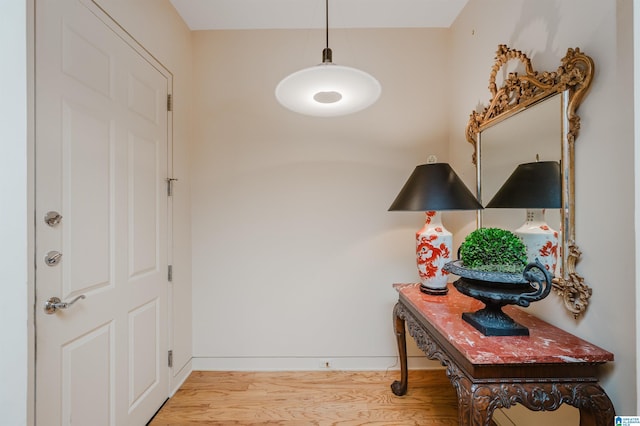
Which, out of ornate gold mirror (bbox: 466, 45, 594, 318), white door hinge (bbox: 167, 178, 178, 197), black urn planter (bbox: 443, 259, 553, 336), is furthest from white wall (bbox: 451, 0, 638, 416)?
white door hinge (bbox: 167, 178, 178, 197)

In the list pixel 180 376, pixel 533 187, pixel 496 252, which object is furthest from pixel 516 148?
pixel 180 376

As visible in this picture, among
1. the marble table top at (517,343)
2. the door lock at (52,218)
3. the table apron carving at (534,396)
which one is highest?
the door lock at (52,218)

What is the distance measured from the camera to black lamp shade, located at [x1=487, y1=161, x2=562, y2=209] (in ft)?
3.86

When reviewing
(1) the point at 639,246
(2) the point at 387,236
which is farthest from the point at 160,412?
(1) the point at 639,246

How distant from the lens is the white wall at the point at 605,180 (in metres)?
0.91

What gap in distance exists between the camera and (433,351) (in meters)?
1.25

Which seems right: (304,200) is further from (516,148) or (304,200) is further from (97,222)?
(516,148)

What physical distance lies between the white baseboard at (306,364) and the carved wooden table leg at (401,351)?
0.84ft

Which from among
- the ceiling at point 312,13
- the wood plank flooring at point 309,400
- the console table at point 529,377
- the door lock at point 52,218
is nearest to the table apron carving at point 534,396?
the console table at point 529,377

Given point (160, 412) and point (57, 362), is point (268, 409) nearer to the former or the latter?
point (160, 412)

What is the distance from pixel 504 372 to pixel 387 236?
1.34 meters

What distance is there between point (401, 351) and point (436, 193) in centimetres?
116

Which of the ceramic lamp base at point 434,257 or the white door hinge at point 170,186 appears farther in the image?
the white door hinge at point 170,186

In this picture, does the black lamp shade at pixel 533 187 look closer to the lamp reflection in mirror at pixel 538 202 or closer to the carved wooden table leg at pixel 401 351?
the lamp reflection in mirror at pixel 538 202
